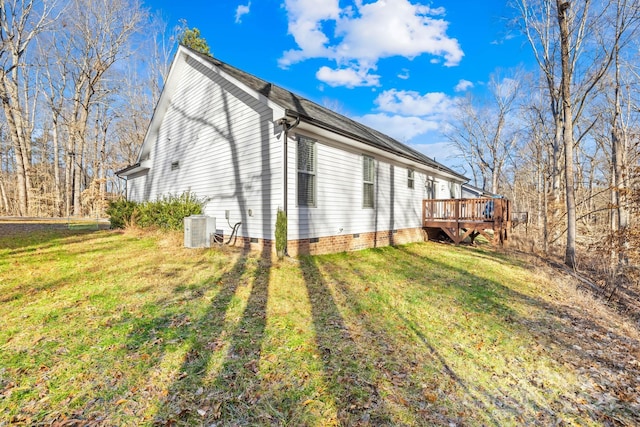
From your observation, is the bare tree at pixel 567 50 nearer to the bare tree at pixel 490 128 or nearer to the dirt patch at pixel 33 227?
the bare tree at pixel 490 128

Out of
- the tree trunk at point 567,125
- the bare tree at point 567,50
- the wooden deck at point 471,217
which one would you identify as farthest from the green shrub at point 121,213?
the bare tree at point 567,50

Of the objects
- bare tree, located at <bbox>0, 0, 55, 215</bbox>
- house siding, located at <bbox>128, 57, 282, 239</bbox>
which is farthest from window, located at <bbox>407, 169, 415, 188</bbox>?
bare tree, located at <bbox>0, 0, 55, 215</bbox>

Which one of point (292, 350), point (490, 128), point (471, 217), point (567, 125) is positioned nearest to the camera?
point (292, 350)

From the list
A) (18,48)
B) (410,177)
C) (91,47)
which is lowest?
(410,177)

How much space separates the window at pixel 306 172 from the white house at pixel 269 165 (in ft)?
0.09

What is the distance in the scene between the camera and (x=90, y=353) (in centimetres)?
292

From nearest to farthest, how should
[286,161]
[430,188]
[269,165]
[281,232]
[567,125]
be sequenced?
[281,232], [286,161], [269,165], [567,125], [430,188]

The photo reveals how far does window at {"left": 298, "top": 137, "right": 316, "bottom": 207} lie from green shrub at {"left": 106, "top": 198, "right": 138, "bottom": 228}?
6634 mm

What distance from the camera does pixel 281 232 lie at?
22.8 feet

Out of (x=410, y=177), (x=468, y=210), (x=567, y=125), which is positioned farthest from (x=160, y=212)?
(x=567, y=125)

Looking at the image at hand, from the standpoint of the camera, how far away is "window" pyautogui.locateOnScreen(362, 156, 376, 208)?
9848 mm

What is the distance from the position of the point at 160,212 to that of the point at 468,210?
446 inches

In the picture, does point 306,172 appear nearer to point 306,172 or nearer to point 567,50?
point 306,172

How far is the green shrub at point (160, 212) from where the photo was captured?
29.1ft
